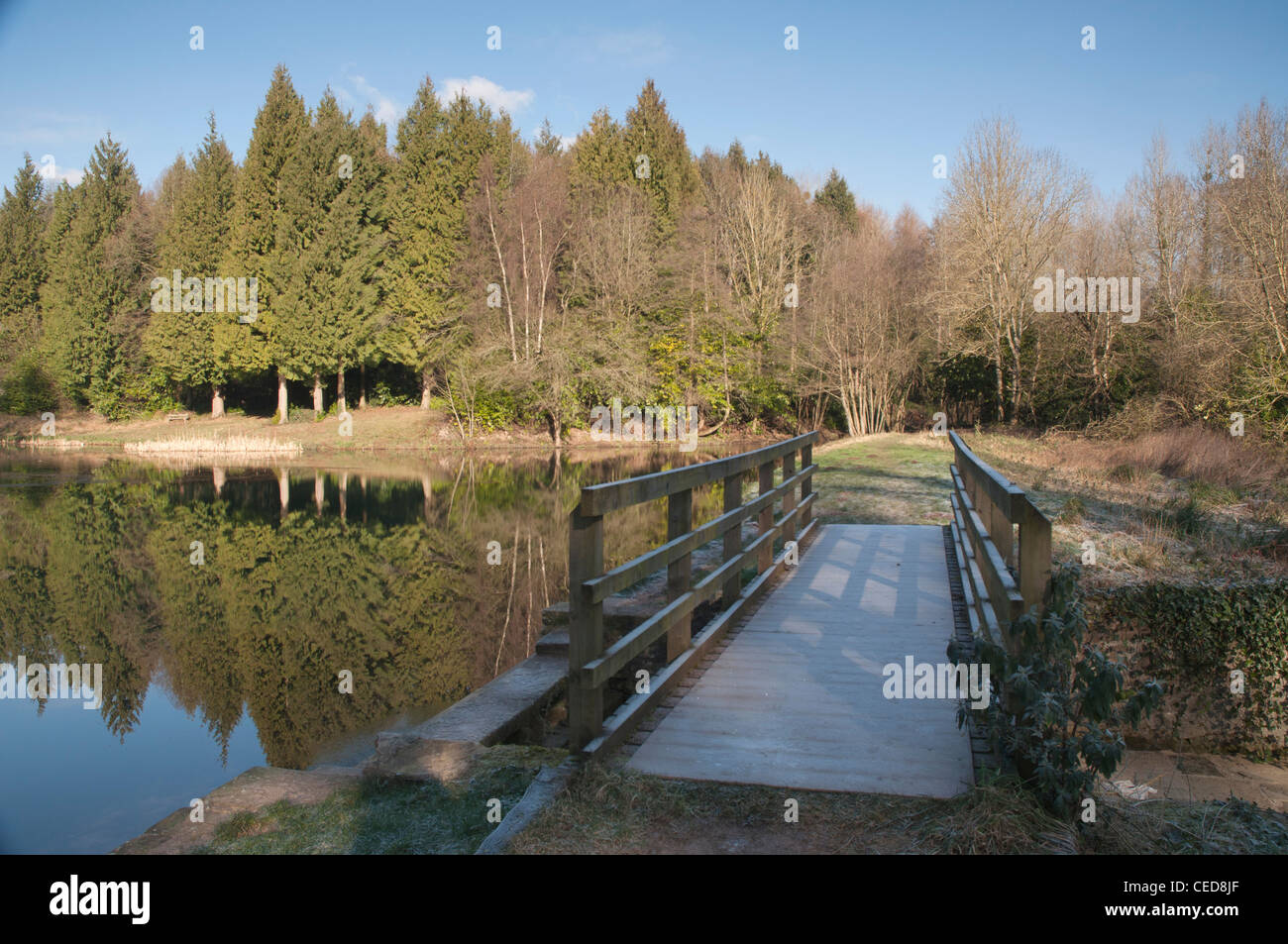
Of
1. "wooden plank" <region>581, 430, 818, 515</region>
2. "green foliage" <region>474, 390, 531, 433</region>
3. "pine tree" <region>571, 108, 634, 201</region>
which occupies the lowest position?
"wooden plank" <region>581, 430, 818, 515</region>

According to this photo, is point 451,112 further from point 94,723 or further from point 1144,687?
point 1144,687

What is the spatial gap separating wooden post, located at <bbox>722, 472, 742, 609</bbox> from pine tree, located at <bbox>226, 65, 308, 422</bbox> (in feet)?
111

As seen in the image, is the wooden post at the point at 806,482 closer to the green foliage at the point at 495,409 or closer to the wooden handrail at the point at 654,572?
the wooden handrail at the point at 654,572

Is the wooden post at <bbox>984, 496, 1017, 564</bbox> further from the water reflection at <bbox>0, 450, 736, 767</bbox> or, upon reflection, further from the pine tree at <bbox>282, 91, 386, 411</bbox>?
the pine tree at <bbox>282, 91, 386, 411</bbox>

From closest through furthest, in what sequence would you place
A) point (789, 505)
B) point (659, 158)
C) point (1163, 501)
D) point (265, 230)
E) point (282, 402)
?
point (789, 505), point (1163, 501), point (265, 230), point (282, 402), point (659, 158)

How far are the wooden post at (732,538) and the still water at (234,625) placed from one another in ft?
7.47

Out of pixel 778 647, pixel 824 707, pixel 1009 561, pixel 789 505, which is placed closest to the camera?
A: pixel 1009 561

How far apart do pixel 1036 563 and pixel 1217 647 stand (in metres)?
4.12

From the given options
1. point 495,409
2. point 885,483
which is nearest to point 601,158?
point 495,409

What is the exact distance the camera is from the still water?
6.20 m


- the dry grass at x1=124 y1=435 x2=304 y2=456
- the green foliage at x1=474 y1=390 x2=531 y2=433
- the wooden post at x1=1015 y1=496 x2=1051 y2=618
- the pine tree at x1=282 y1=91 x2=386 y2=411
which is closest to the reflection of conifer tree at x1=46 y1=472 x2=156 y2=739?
the wooden post at x1=1015 y1=496 x2=1051 y2=618

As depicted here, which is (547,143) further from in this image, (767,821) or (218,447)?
(767,821)

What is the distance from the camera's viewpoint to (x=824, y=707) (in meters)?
4.82

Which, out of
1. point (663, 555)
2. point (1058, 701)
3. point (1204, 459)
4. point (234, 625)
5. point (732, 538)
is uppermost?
point (1204, 459)
